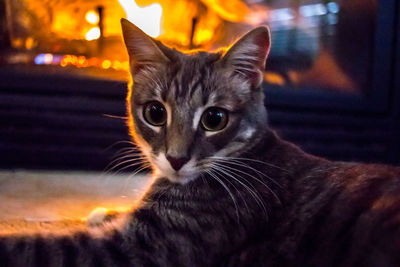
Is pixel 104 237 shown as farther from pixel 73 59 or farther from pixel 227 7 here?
pixel 227 7

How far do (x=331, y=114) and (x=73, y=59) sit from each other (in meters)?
1.40

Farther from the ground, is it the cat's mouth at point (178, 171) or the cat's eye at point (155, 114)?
the cat's eye at point (155, 114)

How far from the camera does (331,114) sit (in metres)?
2.20

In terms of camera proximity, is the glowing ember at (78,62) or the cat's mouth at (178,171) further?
the glowing ember at (78,62)

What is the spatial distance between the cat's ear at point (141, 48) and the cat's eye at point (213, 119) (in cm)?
23

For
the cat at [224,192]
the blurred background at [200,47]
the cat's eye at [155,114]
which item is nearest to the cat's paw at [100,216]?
the cat at [224,192]

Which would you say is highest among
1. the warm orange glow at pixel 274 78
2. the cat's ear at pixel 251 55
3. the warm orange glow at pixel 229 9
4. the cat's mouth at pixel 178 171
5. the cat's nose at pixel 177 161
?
the cat's ear at pixel 251 55

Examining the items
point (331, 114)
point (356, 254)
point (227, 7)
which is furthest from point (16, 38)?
point (356, 254)

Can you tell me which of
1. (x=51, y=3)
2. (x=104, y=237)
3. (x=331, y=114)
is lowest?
(x=331, y=114)

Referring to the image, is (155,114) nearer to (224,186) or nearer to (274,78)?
(224,186)

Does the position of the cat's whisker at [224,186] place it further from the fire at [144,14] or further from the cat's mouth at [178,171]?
the fire at [144,14]

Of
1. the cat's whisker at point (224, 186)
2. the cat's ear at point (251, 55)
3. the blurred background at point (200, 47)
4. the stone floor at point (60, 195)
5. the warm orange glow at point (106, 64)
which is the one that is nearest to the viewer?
the cat's whisker at point (224, 186)

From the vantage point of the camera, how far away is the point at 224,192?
105 cm

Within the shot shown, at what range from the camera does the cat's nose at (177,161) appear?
3.35 feet
